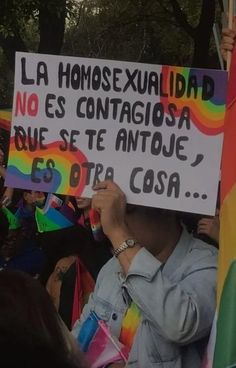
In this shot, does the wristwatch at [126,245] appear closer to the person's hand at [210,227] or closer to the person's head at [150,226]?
the person's head at [150,226]

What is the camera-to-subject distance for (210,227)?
275cm

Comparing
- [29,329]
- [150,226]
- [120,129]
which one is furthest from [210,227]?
[29,329]

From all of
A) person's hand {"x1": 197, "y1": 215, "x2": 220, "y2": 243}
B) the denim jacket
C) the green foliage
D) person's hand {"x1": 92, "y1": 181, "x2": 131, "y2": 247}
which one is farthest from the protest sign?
the green foliage

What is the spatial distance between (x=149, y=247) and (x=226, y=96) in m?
0.49

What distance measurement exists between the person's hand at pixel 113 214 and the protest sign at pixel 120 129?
0.14 ft

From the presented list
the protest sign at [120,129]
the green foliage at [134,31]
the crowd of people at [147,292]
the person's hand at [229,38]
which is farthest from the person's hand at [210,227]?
the green foliage at [134,31]

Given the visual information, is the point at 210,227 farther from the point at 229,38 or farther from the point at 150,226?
the point at 229,38

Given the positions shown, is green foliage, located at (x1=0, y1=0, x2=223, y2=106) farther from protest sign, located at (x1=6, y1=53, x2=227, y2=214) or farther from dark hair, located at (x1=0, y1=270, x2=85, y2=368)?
dark hair, located at (x1=0, y1=270, x2=85, y2=368)

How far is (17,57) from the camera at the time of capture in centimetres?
223

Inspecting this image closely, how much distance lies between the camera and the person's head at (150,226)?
2.14 meters

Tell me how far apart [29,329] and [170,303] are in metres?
0.73

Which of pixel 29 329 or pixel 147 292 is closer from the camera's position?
pixel 29 329

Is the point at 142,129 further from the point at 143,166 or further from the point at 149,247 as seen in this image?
the point at 149,247

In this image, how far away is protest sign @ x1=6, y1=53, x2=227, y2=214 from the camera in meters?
2.06
